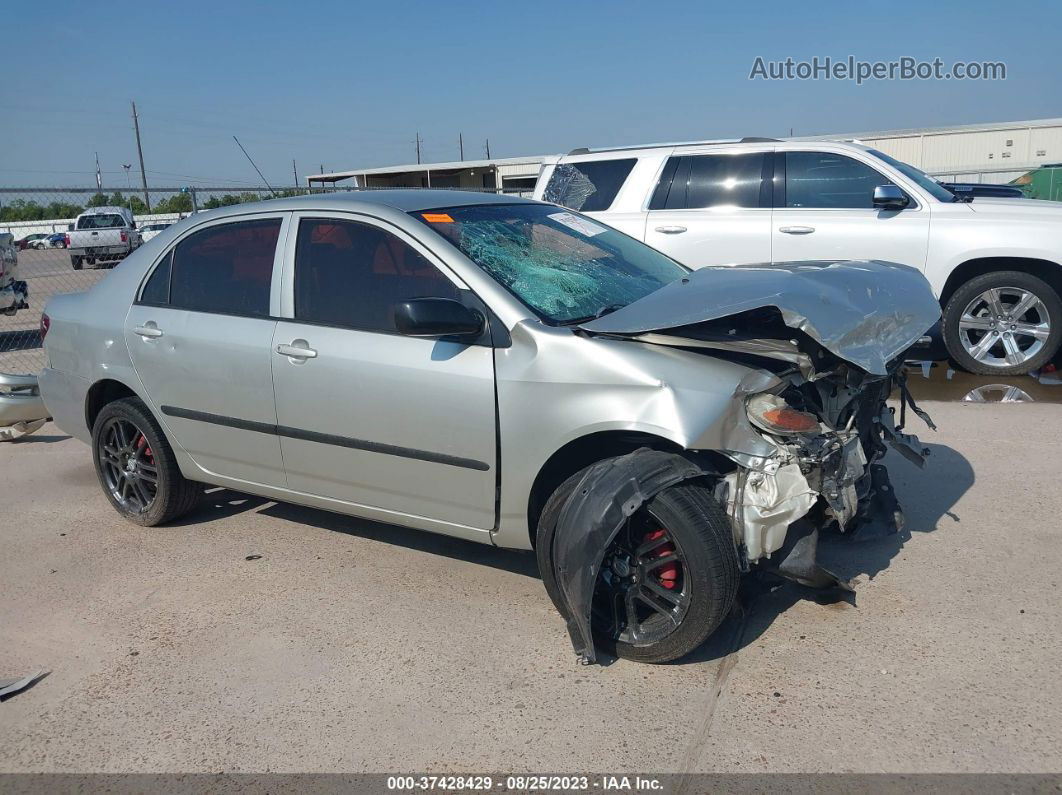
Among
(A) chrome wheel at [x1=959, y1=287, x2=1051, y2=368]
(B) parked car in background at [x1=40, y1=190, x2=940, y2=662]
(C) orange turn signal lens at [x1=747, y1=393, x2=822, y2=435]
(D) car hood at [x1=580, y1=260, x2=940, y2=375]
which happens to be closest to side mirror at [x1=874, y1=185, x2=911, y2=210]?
(A) chrome wheel at [x1=959, y1=287, x2=1051, y2=368]

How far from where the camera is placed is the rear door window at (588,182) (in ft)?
28.4

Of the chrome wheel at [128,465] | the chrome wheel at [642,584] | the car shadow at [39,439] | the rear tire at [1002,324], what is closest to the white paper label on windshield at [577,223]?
the chrome wheel at [642,584]

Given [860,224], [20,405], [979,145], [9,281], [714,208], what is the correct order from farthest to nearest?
[979,145], [9,281], [714,208], [860,224], [20,405]

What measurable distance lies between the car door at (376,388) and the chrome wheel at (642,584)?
0.61 m

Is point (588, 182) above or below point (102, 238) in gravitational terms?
above

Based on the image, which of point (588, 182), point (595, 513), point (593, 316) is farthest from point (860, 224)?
point (595, 513)

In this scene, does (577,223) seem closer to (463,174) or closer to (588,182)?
(588,182)

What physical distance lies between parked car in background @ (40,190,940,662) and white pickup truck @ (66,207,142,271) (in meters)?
4.88

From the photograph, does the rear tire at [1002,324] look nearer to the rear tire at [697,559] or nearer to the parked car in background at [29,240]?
the rear tire at [697,559]

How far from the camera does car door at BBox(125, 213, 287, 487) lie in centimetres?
438

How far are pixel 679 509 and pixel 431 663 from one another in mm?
1137

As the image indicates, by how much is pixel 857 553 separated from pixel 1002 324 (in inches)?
173

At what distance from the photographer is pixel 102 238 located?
1720 centimetres

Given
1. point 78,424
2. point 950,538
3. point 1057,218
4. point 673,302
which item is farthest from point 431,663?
point 1057,218
